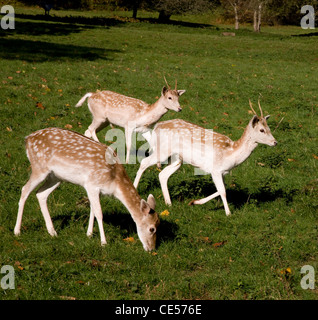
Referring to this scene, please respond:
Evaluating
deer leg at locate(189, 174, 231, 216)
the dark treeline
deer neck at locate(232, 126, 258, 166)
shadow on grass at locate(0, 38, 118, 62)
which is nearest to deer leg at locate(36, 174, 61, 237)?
deer leg at locate(189, 174, 231, 216)

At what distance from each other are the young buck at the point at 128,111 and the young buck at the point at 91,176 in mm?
3350

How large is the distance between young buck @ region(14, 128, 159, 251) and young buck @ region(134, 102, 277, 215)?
1511mm

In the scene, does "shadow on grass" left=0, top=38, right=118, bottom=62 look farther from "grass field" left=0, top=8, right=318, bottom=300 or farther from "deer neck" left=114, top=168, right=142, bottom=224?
"deer neck" left=114, top=168, right=142, bottom=224

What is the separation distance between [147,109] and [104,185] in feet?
14.0

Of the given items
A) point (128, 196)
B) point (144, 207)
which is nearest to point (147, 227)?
point (144, 207)

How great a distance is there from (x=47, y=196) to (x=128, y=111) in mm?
4027

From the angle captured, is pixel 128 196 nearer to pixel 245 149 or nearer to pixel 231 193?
pixel 245 149

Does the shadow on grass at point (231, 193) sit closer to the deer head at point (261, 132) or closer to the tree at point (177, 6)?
the deer head at point (261, 132)

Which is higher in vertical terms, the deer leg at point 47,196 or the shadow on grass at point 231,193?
the deer leg at point 47,196

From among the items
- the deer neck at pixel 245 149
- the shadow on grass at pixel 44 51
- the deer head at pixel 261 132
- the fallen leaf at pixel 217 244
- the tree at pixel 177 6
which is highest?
the tree at pixel 177 6

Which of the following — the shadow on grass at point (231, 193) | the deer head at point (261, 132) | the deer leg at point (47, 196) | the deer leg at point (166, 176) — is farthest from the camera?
the shadow on grass at point (231, 193)

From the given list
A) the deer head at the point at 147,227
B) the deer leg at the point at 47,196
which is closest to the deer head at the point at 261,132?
the deer head at the point at 147,227

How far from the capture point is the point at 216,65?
811 inches

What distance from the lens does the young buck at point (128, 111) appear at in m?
9.55
